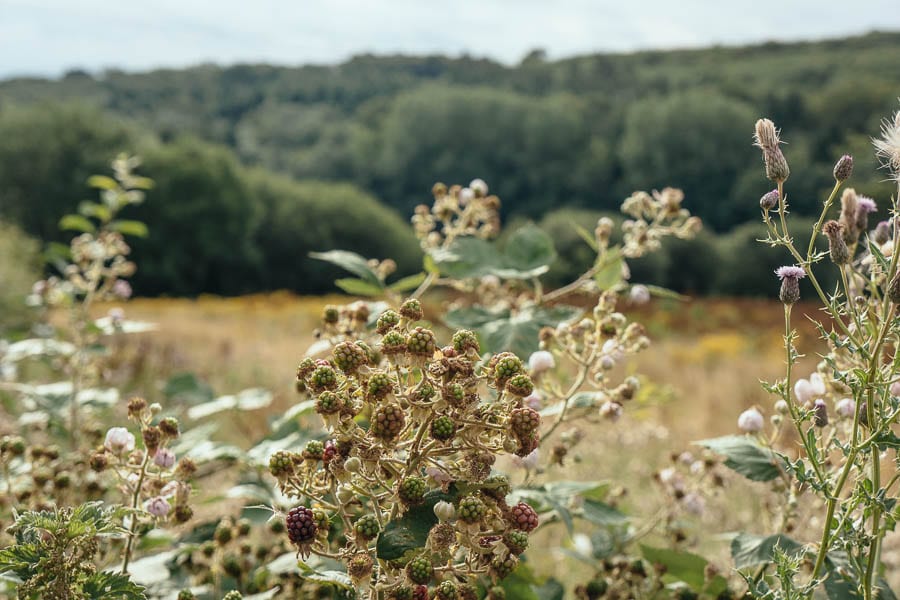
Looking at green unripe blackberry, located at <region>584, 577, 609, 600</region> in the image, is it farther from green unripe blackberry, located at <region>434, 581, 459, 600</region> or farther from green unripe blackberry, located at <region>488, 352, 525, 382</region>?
green unripe blackberry, located at <region>488, 352, 525, 382</region>

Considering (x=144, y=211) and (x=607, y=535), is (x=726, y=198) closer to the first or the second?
(x=144, y=211)

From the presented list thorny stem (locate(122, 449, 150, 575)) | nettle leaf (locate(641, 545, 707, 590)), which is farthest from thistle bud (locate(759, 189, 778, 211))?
thorny stem (locate(122, 449, 150, 575))

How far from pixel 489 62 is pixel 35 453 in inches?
3541

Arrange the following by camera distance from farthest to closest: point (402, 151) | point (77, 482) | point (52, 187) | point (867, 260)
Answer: point (402, 151)
point (52, 187)
point (77, 482)
point (867, 260)

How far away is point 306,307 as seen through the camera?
59.8 feet

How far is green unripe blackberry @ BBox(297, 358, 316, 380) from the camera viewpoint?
3.38 feet

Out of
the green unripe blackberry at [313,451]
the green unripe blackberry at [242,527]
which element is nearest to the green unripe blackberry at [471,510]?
the green unripe blackberry at [313,451]

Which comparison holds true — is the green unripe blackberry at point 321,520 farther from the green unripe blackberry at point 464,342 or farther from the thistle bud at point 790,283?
the thistle bud at point 790,283

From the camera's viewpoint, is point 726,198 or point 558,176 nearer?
point 726,198

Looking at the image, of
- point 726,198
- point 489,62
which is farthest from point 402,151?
point 489,62

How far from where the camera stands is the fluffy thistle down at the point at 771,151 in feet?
3.53

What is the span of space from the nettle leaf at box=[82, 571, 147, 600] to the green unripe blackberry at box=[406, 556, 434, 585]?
17.1 inches

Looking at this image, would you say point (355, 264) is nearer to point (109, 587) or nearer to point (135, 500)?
point (135, 500)

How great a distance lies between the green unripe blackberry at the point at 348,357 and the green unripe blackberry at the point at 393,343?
0.03m
